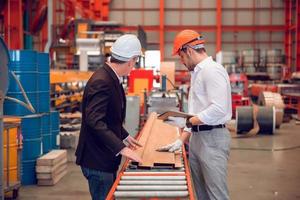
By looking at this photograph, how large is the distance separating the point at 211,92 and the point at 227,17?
80.7ft

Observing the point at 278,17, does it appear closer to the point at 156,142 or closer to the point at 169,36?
the point at 169,36

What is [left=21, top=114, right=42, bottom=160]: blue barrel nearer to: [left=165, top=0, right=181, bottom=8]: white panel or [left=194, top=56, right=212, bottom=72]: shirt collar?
[left=194, top=56, right=212, bottom=72]: shirt collar

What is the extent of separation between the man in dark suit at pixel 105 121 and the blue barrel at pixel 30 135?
381cm

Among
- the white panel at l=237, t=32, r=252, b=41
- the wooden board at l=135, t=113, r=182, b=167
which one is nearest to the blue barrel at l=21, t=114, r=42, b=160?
the wooden board at l=135, t=113, r=182, b=167

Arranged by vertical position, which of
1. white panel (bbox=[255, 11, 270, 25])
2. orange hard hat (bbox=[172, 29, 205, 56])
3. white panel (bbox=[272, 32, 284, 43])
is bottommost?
orange hard hat (bbox=[172, 29, 205, 56])

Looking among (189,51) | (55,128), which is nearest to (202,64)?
(189,51)

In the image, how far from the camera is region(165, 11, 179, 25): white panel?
28016mm

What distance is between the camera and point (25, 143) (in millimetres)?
7285

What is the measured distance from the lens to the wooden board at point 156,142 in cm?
388

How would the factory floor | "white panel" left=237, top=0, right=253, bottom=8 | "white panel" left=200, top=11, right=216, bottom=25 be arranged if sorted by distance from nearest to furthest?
1. the factory floor
2. "white panel" left=237, top=0, right=253, bottom=8
3. "white panel" left=200, top=11, right=216, bottom=25

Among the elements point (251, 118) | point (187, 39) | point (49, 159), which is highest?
point (187, 39)

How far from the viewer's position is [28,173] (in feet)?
24.1

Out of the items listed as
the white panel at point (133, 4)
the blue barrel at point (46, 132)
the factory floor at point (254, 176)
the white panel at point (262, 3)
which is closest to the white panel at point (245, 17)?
the white panel at point (262, 3)

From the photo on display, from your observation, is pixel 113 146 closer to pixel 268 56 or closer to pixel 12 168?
pixel 12 168
